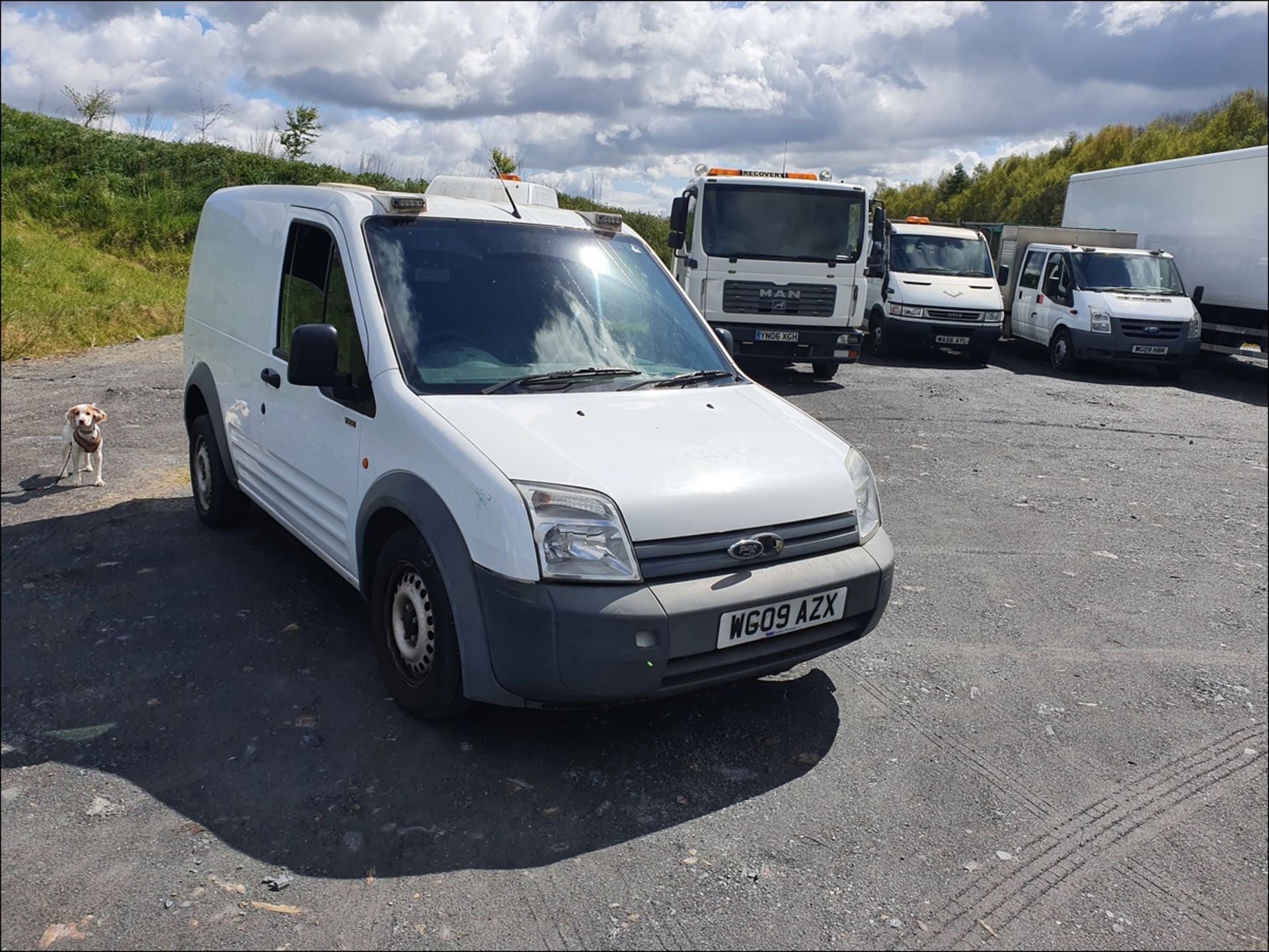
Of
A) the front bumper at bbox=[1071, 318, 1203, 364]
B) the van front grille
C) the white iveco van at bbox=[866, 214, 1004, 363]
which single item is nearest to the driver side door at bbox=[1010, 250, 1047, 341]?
the white iveco van at bbox=[866, 214, 1004, 363]

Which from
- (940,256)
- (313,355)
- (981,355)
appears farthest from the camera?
(940,256)

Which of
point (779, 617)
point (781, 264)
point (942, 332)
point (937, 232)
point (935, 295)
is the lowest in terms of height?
point (779, 617)

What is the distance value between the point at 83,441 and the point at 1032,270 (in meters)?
16.6

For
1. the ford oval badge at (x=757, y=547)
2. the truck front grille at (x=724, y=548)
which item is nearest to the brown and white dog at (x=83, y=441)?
the truck front grille at (x=724, y=548)

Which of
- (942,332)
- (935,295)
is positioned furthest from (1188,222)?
(942,332)

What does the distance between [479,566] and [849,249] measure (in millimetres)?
10698

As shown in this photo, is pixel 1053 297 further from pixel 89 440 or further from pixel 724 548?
pixel 724 548

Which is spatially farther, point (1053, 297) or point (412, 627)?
point (1053, 297)

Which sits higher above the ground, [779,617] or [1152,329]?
[1152,329]

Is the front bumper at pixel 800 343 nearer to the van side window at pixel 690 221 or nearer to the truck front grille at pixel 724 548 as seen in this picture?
the van side window at pixel 690 221

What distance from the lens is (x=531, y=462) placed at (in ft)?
11.0

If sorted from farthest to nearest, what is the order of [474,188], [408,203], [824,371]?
1. [824,371]
2. [474,188]
3. [408,203]

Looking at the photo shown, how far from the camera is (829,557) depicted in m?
3.67

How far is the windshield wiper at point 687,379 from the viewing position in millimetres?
4248
